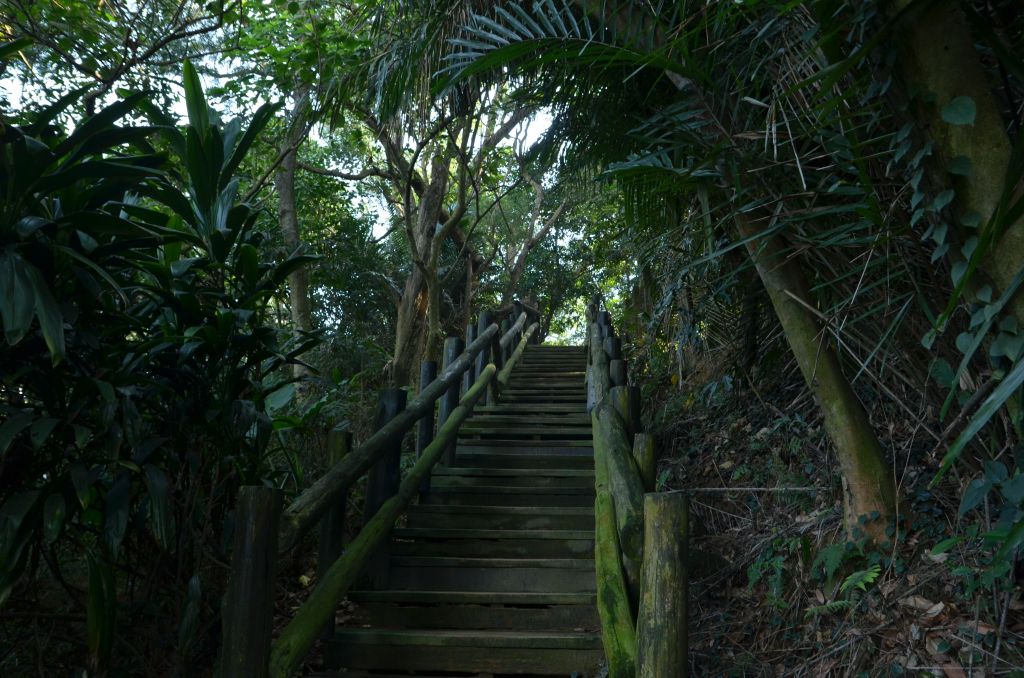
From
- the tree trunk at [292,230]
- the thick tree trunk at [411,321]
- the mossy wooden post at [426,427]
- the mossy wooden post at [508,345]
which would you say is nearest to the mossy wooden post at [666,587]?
the mossy wooden post at [426,427]

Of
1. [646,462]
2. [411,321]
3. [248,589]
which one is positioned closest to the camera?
[248,589]

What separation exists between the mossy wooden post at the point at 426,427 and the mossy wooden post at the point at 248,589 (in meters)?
2.67

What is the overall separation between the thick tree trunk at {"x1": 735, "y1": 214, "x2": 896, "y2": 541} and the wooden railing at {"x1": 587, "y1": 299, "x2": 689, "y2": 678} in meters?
0.88

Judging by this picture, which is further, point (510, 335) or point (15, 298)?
point (510, 335)

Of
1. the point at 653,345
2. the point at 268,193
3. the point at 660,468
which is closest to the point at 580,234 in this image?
the point at 268,193

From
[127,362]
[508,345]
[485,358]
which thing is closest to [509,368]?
[508,345]

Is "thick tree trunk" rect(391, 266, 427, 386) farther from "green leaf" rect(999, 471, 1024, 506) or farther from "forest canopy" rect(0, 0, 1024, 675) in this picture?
"green leaf" rect(999, 471, 1024, 506)

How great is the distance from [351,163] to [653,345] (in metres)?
7.64

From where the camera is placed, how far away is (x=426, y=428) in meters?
5.54

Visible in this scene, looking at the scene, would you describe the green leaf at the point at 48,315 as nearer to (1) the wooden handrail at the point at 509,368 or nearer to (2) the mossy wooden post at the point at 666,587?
(2) the mossy wooden post at the point at 666,587

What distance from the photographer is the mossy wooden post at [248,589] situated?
2.28 meters

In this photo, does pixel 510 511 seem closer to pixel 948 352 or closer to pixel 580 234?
pixel 948 352

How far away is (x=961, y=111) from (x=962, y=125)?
6cm

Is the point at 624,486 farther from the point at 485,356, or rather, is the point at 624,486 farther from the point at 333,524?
the point at 485,356
